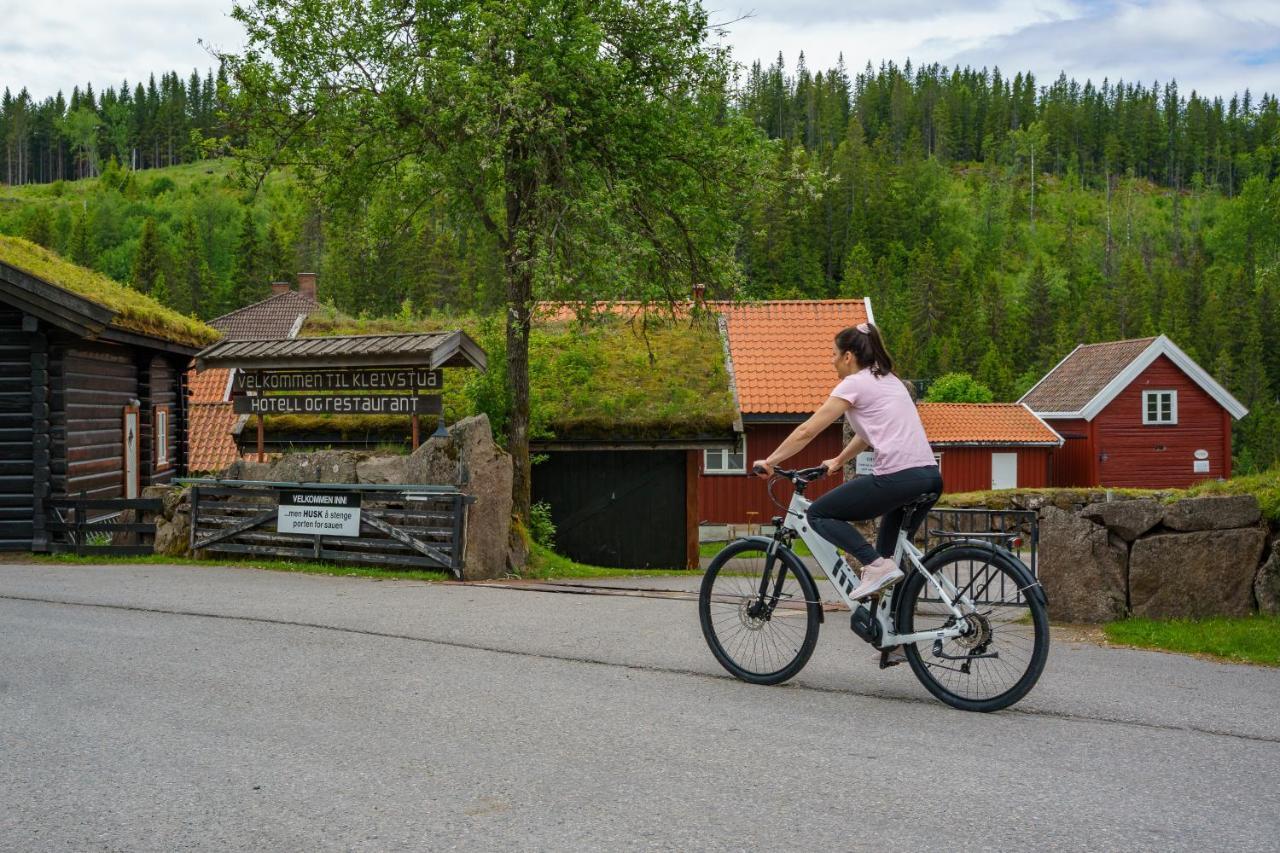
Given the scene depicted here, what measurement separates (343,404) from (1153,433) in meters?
41.2

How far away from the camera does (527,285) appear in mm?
17469

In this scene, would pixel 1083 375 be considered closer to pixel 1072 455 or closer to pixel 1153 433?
pixel 1072 455

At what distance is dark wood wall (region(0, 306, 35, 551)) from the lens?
56.6 ft

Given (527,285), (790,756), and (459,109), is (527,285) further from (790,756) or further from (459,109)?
(790,756)

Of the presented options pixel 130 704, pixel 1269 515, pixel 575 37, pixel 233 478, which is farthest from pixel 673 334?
pixel 130 704

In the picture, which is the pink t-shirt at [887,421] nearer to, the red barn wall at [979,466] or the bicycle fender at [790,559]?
the bicycle fender at [790,559]

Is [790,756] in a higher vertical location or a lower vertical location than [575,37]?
lower

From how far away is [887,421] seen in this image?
668 cm

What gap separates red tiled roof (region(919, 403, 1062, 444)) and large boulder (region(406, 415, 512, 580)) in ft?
107

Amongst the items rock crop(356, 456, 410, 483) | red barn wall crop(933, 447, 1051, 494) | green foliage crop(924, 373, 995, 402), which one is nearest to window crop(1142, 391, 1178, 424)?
red barn wall crop(933, 447, 1051, 494)

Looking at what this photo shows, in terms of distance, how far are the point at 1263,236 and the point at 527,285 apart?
132126 mm

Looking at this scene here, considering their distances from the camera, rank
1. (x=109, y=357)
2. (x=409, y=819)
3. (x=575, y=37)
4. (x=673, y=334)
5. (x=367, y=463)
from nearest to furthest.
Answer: (x=409, y=819)
(x=367, y=463)
(x=575, y=37)
(x=109, y=357)
(x=673, y=334)

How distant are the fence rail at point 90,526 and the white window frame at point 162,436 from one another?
4.59m

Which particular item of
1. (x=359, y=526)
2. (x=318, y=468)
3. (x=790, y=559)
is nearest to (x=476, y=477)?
(x=359, y=526)
